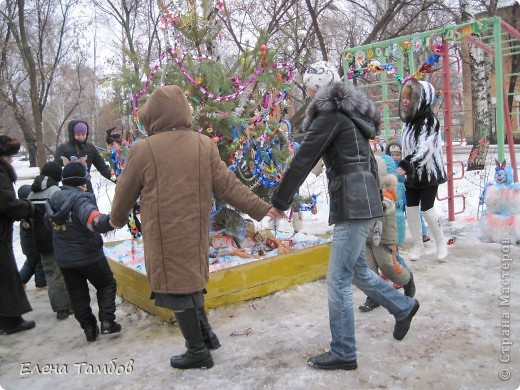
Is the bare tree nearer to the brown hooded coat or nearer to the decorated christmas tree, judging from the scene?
the decorated christmas tree

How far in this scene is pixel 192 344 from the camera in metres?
3.00

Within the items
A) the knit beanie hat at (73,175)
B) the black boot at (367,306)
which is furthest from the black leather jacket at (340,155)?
the knit beanie hat at (73,175)

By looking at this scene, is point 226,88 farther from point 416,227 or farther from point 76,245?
point 416,227

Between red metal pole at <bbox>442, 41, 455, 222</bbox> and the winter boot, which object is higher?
red metal pole at <bbox>442, 41, 455, 222</bbox>

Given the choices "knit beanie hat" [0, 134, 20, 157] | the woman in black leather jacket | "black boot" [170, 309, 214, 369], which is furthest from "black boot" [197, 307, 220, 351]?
"knit beanie hat" [0, 134, 20, 157]

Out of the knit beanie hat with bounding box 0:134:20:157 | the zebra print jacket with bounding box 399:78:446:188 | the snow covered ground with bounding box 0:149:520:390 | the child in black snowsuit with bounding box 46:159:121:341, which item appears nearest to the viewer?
the snow covered ground with bounding box 0:149:520:390

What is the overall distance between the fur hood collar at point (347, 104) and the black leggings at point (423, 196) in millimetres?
2492

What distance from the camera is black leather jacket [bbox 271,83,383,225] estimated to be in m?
2.69

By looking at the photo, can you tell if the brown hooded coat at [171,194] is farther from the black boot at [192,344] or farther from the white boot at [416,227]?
the white boot at [416,227]

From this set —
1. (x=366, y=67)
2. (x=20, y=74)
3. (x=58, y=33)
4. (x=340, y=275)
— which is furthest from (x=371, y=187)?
(x=20, y=74)

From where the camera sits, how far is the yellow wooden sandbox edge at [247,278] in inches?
161

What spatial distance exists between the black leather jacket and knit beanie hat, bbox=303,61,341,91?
0.34m

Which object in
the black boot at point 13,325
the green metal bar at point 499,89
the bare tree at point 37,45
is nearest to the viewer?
the black boot at point 13,325

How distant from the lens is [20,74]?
1855cm
